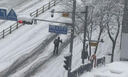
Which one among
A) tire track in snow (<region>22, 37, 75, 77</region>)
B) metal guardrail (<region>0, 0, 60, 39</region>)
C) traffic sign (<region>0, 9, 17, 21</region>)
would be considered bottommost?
tire track in snow (<region>22, 37, 75, 77</region>)

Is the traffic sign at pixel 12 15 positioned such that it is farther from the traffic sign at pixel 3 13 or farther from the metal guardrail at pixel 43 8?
the metal guardrail at pixel 43 8

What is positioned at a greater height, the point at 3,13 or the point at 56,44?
the point at 3,13

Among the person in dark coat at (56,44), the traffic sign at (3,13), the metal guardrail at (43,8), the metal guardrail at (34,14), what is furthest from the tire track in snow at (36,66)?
the metal guardrail at (43,8)

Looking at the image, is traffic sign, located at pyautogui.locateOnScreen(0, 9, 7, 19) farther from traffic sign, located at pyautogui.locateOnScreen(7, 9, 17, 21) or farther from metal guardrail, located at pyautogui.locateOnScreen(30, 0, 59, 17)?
metal guardrail, located at pyautogui.locateOnScreen(30, 0, 59, 17)

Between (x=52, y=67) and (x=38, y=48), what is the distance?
4.40 m

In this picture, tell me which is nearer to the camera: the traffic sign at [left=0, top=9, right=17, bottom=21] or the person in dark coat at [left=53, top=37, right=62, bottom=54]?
the traffic sign at [left=0, top=9, right=17, bottom=21]

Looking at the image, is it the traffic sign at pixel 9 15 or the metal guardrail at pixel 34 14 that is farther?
the metal guardrail at pixel 34 14

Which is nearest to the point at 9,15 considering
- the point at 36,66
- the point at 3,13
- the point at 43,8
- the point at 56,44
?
the point at 3,13

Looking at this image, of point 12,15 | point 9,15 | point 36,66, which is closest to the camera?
point 12,15

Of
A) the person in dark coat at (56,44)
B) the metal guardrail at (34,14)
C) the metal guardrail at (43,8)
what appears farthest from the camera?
the metal guardrail at (43,8)

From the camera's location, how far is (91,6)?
38.3 m

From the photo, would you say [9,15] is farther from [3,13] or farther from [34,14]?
[34,14]

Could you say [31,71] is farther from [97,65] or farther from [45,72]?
[97,65]

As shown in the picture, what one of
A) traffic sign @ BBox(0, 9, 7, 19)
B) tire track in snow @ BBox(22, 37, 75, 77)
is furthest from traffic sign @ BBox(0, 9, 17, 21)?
tire track in snow @ BBox(22, 37, 75, 77)
